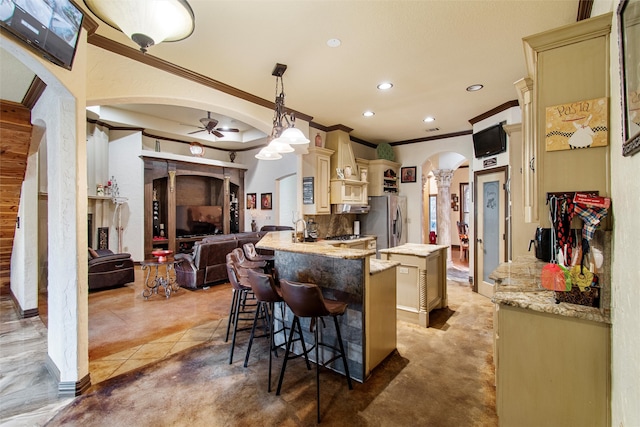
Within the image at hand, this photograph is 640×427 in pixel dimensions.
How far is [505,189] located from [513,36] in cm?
240

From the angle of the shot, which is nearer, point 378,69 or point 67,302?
point 67,302

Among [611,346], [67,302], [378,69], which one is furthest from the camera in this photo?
[378,69]

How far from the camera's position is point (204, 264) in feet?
16.9

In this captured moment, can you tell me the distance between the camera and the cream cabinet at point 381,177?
6227 mm

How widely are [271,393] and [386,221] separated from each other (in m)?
4.34

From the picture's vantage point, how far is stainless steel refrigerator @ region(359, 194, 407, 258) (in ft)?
19.7

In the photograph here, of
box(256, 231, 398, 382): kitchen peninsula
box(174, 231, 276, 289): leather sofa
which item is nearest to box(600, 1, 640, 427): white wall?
box(256, 231, 398, 382): kitchen peninsula

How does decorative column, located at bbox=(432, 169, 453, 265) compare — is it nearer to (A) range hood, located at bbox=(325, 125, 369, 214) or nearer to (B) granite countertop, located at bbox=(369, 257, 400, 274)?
(A) range hood, located at bbox=(325, 125, 369, 214)

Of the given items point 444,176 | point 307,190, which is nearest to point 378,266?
point 307,190

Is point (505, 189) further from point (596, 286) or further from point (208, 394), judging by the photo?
point (208, 394)

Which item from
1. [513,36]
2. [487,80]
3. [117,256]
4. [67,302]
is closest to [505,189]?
Result: [487,80]

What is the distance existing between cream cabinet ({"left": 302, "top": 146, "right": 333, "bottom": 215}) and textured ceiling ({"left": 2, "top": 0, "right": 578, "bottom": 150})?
931 millimetres

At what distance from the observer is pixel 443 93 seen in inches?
155

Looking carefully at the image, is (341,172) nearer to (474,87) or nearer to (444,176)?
(474,87)
